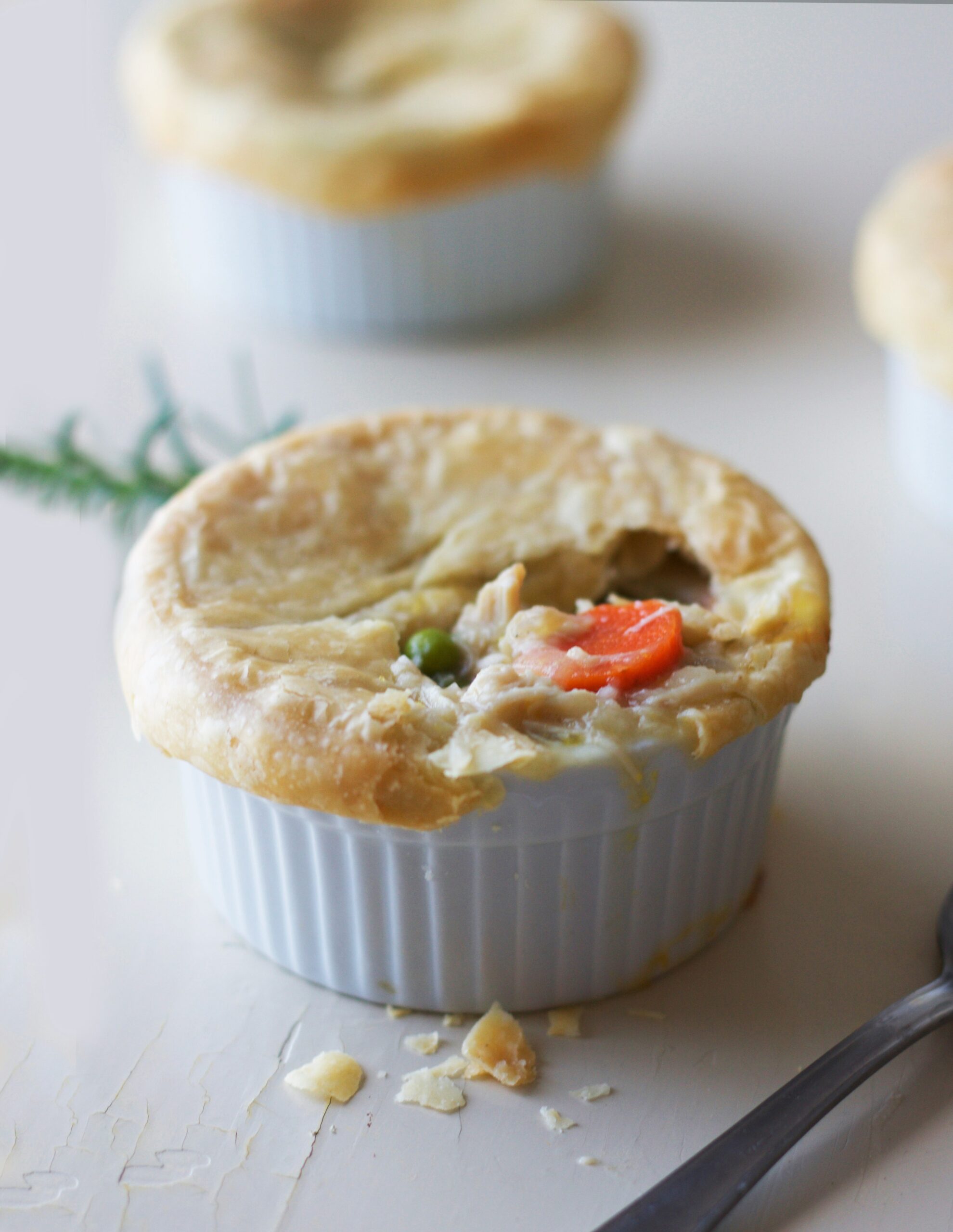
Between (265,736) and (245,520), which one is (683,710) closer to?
(265,736)

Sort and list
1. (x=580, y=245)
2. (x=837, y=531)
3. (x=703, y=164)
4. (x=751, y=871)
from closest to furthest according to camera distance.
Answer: (x=751, y=871) < (x=837, y=531) < (x=580, y=245) < (x=703, y=164)

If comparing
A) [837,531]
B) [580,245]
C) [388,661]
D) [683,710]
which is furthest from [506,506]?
[580,245]

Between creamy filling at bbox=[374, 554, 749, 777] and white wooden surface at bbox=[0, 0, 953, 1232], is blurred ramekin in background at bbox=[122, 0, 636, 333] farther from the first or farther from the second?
creamy filling at bbox=[374, 554, 749, 777]

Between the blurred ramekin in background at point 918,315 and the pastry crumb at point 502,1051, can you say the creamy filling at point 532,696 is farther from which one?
the blurred ramekin in background at point 918,315

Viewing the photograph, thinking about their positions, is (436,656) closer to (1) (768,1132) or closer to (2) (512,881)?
(2) (512,881)

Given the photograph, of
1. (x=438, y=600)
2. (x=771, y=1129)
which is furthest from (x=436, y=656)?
(x=771, y=1129)

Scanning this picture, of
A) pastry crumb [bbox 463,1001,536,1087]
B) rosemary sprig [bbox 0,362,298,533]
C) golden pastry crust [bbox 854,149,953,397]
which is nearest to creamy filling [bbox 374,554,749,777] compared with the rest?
pastry crumb [bbox 463,1001,536,1087]
